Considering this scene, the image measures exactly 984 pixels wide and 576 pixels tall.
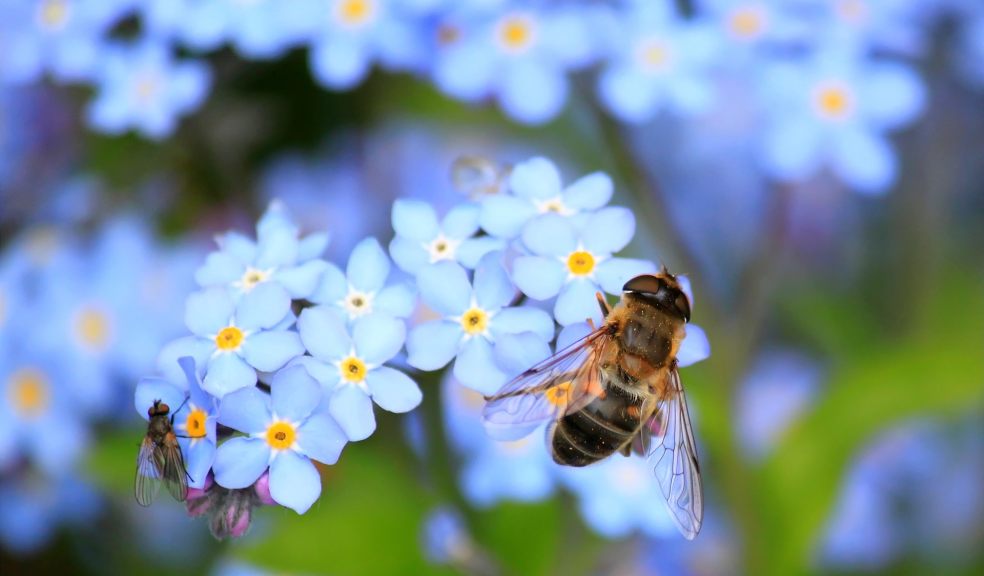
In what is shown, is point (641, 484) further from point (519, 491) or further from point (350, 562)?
point (350, 562)

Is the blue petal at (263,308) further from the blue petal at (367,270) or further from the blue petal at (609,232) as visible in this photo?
the blue petal at (609,232)

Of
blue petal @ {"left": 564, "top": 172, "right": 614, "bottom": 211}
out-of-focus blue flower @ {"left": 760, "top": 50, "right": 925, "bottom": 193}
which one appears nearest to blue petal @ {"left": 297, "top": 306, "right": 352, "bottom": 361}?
blue petal @ {"left": 564, "top": 172, "right": 614, "bottom": 211}

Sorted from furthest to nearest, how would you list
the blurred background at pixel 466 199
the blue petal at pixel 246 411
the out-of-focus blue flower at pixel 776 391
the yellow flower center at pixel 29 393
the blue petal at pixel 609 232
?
1. the out-of-focus blue flower at pixel 776 391
2. the yellow flower center at pixel 29 393
3. the blurred background at pixel 466 199
4. the blue petal at pixel 609 232
5. the blue petal at pixel 246 411

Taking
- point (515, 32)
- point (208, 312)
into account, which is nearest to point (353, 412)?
point (208, 312)

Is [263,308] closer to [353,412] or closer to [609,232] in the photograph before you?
[353,412]

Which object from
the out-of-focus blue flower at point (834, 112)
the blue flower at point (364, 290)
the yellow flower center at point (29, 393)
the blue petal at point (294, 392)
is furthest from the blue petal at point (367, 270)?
the yellow flower center at point (29, 393)

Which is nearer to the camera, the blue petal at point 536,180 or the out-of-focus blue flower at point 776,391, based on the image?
the blue petal at point 536,180

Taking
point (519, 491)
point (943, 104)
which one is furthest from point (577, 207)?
point (943, 104)
